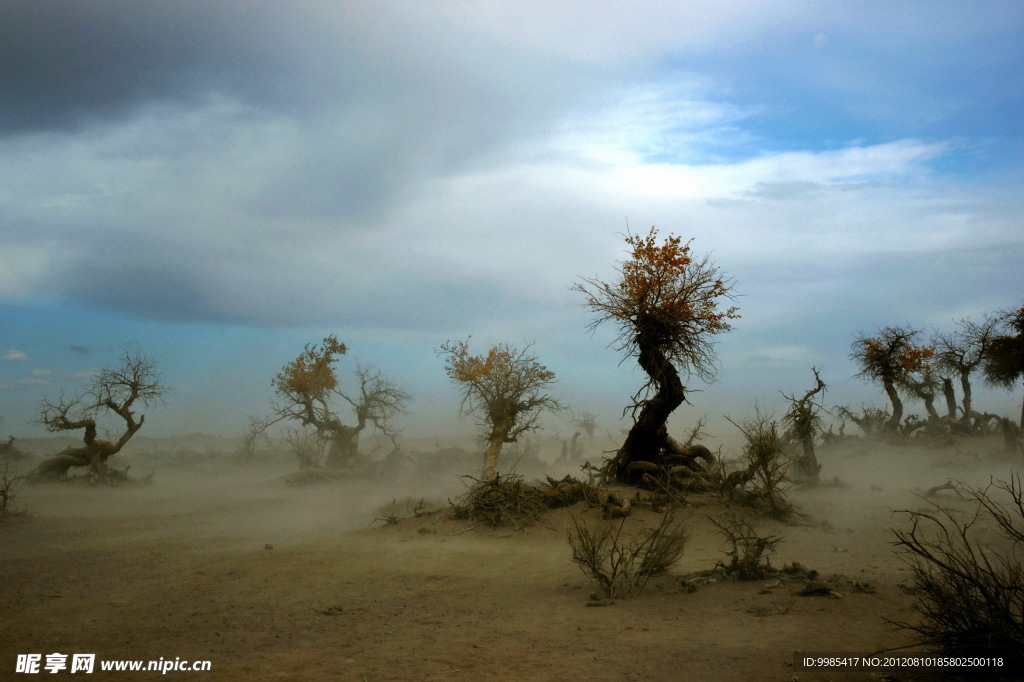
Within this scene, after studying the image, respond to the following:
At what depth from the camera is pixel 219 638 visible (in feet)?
21.9

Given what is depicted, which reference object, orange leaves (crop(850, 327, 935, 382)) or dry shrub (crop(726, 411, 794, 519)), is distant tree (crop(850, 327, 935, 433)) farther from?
dry shrub (crop(726, 411, 794, 519))

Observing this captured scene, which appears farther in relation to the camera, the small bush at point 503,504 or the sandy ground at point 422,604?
the small bush at point 503,504

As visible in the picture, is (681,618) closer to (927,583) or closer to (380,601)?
(927,583)

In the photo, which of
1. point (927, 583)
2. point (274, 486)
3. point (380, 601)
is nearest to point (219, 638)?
point (380, 601)

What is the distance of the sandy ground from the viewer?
596cm

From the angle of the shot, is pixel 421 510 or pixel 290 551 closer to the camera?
pixel 290 551

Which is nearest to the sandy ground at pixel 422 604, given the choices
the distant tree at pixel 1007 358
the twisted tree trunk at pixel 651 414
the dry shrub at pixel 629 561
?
the dry shrub at pixel 629 561

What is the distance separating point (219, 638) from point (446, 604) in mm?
2815

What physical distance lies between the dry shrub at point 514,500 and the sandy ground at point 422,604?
351 millimetres

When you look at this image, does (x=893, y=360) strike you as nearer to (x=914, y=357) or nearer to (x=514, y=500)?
(x=914, y=357)

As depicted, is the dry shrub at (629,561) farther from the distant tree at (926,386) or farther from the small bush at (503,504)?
the distant tree at (926,386)

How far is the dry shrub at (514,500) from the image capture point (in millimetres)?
13266

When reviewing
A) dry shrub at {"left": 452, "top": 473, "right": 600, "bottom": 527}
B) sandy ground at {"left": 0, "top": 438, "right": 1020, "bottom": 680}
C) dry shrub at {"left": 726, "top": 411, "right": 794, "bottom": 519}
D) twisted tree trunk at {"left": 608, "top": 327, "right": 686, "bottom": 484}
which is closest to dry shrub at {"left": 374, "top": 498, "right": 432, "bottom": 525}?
sandy ground at {"left": 0, "top": 438, "right": 1020, "bottom": 680}

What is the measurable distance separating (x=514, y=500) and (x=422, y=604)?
542 centimetres
